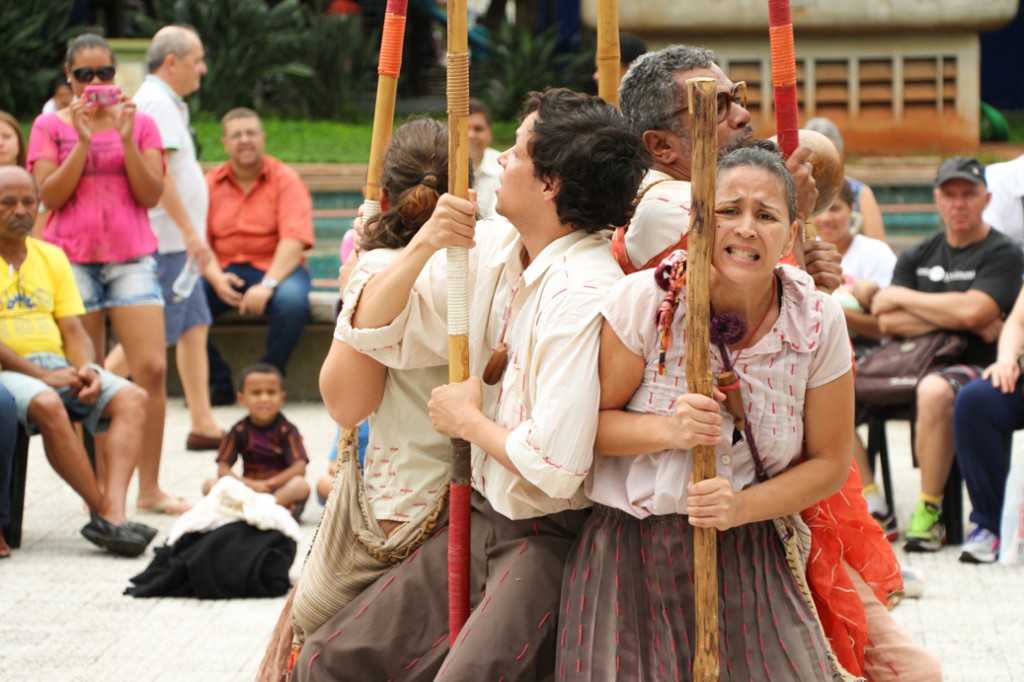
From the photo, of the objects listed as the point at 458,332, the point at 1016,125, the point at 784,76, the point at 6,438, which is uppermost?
the point at 784,76

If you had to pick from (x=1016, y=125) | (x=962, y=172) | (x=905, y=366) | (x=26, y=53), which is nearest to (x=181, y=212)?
(x=905, y=366)

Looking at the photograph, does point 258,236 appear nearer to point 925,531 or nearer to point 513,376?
point 925,531

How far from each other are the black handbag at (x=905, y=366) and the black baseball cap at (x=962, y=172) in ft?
2.14

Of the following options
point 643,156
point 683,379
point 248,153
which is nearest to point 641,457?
point 683,379

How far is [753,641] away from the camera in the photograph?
3.01 metres

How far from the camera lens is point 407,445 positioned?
357 centimetres

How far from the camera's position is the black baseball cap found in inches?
252

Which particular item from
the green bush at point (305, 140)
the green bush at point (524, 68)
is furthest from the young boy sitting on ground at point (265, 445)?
the green bush at point (524, 68)

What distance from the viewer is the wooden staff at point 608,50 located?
3695mm

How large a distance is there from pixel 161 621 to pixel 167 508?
148cm

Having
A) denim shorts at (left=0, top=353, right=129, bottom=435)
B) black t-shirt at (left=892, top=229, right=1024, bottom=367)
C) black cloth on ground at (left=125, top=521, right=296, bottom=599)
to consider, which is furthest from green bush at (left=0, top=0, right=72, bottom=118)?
black t-shirt at (left=892, top=229, right=1024, bottom=367)

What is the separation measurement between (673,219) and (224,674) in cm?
239

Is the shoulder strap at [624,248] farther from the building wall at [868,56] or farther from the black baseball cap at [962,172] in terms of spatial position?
the building wall at [868,56]

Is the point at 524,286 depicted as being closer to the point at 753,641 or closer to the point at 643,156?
the point at 643,156
